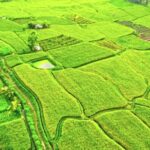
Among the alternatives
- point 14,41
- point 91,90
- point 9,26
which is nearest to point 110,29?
point 9,26

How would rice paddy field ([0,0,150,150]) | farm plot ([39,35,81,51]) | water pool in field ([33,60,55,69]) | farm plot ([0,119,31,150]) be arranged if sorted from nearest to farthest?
farm plot ([0,119,31,150]) → rice paddy field ([0,0,150,150]) → water pool in field ([33,60,55,69]) → farm plot ([39,35,81,51])

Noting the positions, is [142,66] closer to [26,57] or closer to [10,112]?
[26,57]

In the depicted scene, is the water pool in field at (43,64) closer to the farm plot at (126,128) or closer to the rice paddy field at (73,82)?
the rice paddy field at (73,82)

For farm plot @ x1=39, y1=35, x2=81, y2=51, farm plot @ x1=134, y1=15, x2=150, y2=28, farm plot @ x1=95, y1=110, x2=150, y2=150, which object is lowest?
farm plot @ x1=95, y1=110, x2=150, y2=150

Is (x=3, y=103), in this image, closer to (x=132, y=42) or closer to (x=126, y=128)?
(x=126, y=128)

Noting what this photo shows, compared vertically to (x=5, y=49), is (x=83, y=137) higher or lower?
lower

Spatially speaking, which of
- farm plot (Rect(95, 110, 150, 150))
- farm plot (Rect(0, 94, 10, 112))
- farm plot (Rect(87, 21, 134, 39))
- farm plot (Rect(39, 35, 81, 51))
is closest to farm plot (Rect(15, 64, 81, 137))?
farm plot (Rect(95, 110, 150, 150))

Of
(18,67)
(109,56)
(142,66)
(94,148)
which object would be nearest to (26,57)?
(18,67)

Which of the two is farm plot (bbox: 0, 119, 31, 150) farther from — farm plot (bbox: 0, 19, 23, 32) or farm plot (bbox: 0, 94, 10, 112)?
farm plot (bbox: 0, 19, 23, 32)
